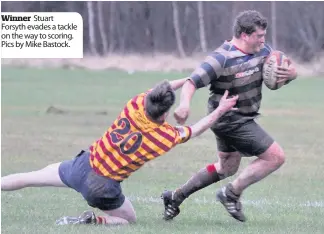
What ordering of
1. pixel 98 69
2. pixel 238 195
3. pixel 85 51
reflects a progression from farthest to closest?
pixel 85 51
pixel 98 69
pixel 238 195

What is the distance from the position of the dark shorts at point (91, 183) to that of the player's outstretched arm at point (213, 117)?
2.53ft

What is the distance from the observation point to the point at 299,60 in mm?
42000

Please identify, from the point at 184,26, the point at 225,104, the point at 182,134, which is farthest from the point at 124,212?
the point at 184,26

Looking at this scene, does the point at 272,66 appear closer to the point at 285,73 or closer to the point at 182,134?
the point at 285,73

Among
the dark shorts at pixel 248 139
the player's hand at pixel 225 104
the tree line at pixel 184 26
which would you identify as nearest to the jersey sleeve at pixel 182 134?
the player's hand at pixel 225 104

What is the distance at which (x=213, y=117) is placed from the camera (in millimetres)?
8188

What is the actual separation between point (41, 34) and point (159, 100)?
10.9 feet

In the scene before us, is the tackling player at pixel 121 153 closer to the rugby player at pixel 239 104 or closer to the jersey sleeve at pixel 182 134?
the jersey sleeve at pixel 182 134

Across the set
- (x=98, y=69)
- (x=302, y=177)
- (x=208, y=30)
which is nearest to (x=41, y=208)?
(x=302, y=177)

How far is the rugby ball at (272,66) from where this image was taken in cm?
870

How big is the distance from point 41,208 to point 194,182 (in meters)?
1.44

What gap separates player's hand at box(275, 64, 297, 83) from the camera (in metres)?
8.73

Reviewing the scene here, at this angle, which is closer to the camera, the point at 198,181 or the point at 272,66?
the point at 272,66

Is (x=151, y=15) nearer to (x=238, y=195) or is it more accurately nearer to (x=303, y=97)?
(x=303, y=97)
